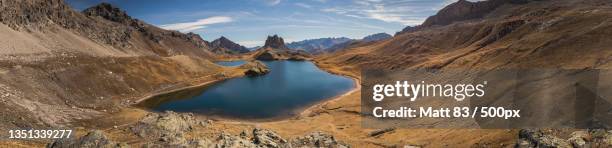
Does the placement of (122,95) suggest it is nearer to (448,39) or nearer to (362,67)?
(362,67)

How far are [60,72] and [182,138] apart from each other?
5502 centimetres

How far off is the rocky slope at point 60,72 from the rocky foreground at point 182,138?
16903mm

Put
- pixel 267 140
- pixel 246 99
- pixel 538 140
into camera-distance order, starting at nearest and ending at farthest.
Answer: pixel 538 140, pixel 267 140, pixel 246 99

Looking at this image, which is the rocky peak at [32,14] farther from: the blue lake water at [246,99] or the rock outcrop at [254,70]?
the rock outcrop at [254,70]

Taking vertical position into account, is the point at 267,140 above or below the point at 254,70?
above

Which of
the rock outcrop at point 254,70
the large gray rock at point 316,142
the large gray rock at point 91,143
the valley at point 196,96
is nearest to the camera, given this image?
the large gray rock at point 91,143

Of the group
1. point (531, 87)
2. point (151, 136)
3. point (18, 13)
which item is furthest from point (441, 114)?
point (18, 13)

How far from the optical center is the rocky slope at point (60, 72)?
5334 cm

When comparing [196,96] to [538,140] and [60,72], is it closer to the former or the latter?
[60,72]

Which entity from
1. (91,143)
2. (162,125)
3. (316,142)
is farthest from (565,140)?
(162,125)

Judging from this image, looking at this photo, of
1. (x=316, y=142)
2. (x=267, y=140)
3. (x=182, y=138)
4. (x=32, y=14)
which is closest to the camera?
(x=182, y=138)

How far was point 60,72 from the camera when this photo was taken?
7206 centimetres

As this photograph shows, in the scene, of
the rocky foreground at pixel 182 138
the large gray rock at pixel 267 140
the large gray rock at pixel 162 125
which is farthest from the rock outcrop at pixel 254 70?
the large gray rock at pixel 267 140

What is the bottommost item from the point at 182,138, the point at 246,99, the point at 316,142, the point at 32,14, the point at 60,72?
the point at 246,99
